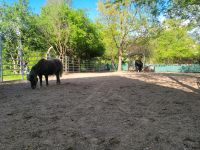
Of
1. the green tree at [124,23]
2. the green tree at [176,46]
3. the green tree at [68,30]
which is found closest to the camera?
the green tree at [68,30]

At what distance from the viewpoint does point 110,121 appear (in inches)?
145

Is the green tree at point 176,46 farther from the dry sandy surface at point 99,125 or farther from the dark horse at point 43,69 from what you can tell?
the dry sandy surface at point 99,125

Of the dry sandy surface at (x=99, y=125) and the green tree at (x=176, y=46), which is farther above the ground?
the green tree at (x=176, y=46)

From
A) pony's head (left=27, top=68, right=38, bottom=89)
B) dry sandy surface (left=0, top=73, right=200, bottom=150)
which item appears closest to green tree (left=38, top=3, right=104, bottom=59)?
pony's head (left=27, top=68, right=38, bottom=89)

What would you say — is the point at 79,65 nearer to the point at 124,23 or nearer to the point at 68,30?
the point at 68,30

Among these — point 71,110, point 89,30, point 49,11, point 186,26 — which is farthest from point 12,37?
point 71,110

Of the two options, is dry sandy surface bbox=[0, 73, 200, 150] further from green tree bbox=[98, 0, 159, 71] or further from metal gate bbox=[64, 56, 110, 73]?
green tree bbox=[98, 0, 159, 71]

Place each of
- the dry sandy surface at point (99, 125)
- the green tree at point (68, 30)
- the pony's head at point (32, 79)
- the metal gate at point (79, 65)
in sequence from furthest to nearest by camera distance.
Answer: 1. the green tree at point (68, 30)
2. the metal gate at point (79, 65)
3. the pony's head at point (32, 79)
4. the dry sandy surface at point (99, 125)

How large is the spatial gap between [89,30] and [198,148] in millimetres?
24108

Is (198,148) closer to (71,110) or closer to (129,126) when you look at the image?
(129,126)

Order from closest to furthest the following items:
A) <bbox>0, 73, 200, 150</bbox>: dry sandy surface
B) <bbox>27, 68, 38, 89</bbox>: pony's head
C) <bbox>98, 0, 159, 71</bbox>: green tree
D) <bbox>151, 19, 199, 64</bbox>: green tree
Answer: <bbox>0, 73, 200, 150</bbox>: dry sandy surface
<bbox>27, 68, 38, 89</bbox>: pony's head
<bbox>98, 0, 159, 71</bbox>: green tree
<bbox>151, 19, 199, 64</bbox>: green tree

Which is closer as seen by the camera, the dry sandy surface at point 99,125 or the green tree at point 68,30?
the dry sandy surface at point 99,125

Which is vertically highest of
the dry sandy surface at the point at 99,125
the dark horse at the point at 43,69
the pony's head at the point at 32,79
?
the dark horse at the point at 43,69

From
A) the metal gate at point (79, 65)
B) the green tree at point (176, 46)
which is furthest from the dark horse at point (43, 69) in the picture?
the green tree at point (176, 46)
